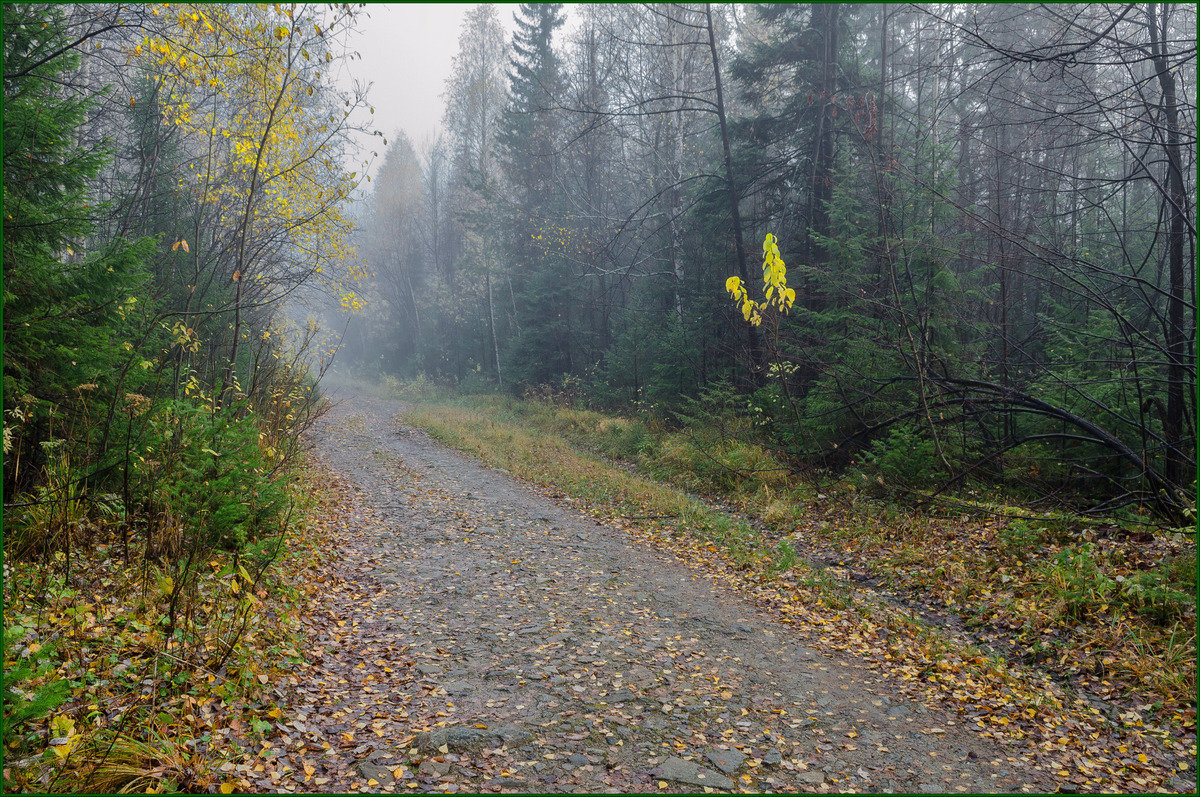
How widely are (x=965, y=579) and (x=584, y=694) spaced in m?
4.58

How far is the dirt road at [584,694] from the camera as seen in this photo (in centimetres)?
351

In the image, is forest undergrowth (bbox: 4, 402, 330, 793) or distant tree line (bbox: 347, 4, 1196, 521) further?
distant tree line (bbox: 347, 4, 1196, 521)

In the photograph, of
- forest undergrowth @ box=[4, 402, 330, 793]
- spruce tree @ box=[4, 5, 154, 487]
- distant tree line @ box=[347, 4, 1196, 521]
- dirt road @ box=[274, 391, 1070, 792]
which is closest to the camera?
forest undergrowth @ box=[4, 402, 330, 793]

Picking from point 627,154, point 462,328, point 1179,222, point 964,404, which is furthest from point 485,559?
point 462,328

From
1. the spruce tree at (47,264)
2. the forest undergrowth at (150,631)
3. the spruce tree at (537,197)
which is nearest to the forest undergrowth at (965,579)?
the forest undergrowth at (150,631)

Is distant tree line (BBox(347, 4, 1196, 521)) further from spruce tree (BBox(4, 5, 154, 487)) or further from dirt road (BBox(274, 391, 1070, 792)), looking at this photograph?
spruce tree (BBox(4, 5, 154, 487))

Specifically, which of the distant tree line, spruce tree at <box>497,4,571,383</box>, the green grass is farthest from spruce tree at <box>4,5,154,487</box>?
spruce tree at <box>497,4,571,383</box>

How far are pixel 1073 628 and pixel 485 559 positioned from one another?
240 inches

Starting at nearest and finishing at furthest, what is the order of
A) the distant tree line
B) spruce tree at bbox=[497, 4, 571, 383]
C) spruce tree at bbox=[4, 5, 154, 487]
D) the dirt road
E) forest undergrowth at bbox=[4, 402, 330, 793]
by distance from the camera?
forest undergrowth at bbox=[4, 402, 330, 793], the dirt road, spruce tree at bbox=[4, 5, 154, 487], the distant tree line, spruce tree at bbox=[497, 4, 571, 383]

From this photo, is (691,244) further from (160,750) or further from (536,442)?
(160,750)

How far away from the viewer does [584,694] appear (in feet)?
14.2

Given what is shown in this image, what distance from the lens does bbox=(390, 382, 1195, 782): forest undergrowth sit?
14.6ft

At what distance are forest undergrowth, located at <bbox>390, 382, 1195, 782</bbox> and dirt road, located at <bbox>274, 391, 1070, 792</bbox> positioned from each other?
0.67 meters

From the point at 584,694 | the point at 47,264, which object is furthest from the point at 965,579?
the point at 47,264
